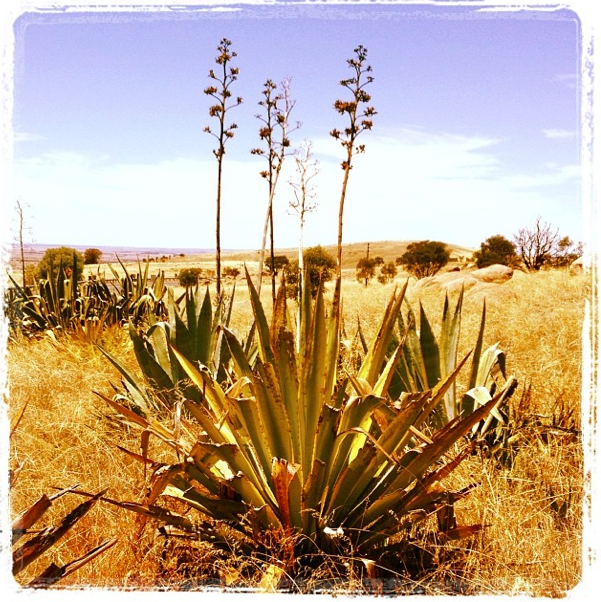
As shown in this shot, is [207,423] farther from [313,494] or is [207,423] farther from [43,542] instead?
[43,542]

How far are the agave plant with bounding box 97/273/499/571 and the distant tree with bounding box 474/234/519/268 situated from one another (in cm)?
3087

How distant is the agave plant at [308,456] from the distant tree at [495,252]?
30.9 m

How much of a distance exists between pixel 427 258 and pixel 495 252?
3.78 meters

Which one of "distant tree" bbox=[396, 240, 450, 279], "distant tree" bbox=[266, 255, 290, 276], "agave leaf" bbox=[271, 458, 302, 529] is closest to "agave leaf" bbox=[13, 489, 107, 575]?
"agave leaf" bbox=[271, 458, 302, 529]

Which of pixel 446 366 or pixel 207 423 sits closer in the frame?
pixel 207 423

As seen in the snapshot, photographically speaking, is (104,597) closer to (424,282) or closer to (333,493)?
(333,493)

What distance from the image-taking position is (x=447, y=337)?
3.67 metres

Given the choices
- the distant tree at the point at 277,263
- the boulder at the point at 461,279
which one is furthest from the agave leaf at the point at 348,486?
the boulder at the point at 461,279

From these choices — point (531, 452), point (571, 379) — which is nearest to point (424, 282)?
point (571, 379)

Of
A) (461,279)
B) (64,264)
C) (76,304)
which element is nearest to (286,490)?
(76,304)

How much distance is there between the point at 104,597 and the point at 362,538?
92 centimetres

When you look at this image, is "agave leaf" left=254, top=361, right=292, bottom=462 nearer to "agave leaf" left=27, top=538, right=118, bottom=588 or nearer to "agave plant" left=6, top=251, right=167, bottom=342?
"agave leaf" left=27, top=538, right=118, bottom=588

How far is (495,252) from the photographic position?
33.5 m

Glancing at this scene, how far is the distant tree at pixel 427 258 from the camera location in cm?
3456
